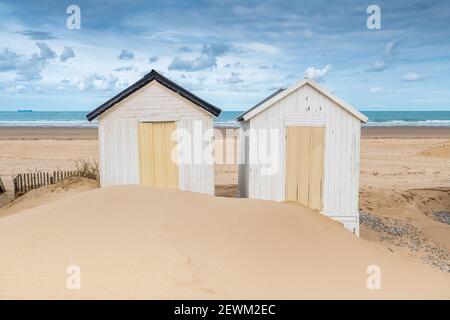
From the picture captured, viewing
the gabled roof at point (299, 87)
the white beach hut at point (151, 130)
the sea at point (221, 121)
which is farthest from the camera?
the sea at point (221, 121)

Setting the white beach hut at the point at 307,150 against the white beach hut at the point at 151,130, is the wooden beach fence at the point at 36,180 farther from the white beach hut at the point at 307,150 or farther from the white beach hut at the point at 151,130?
the white beach hut at the point at 307,150

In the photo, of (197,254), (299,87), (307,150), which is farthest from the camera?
(307,150)

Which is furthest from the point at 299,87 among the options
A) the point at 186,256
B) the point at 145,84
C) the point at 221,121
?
the point at 221,121

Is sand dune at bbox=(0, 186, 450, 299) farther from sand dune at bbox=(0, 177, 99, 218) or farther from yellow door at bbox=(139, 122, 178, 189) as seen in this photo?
sand dune at bbox=(0, 177, 99, 218)

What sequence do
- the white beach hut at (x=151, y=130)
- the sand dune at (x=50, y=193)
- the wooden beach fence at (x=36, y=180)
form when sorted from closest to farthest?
the white beach hut at (x=151, y=130), the sand dune at (x=50, y=193), the wooden beach fence at (x=36, y=180)

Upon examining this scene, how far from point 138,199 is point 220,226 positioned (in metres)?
1.90

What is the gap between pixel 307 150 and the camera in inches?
430

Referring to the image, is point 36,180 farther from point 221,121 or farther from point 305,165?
point 221,121

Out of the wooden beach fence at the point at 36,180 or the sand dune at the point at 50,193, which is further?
the wooden beach fence at the point at 36,180

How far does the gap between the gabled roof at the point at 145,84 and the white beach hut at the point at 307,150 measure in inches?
51.8

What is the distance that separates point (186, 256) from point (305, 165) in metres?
6.71

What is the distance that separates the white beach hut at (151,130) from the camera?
36.4 feet

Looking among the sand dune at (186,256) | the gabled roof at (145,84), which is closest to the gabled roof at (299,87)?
the gabled roof at (145,84)

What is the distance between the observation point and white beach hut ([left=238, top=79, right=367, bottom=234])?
10789 mm
